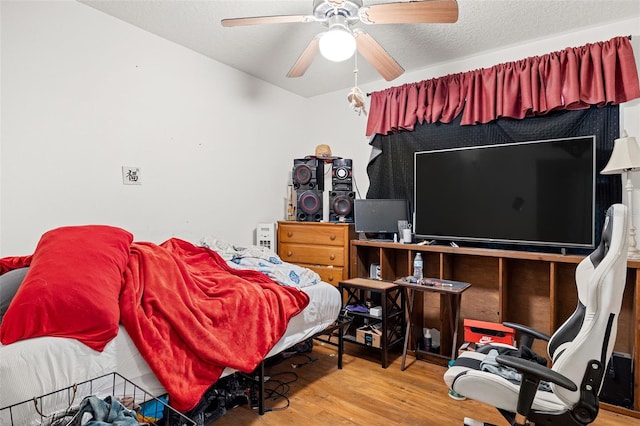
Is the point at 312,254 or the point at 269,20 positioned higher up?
the point at 269,20

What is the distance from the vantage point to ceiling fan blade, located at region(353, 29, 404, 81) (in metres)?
2.21

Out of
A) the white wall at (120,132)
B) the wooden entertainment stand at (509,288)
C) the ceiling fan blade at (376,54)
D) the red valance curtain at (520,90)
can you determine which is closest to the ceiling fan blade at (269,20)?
the ceiling fan blade at (376,54)

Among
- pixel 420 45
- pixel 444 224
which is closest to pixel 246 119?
pixel 420 45

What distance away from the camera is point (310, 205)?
375 centimetres

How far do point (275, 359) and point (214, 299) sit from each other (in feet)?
3.69

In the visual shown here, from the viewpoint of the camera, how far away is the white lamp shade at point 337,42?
1979mm

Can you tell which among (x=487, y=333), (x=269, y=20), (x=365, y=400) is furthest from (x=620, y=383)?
(x=269, y=20)

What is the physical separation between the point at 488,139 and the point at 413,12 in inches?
59.2

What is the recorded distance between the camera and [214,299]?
81.4 inches

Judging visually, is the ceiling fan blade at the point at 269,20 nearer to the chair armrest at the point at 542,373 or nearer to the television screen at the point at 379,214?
the television screen at the point at 379,214

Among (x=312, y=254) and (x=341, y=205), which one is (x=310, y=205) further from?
(x=312, y=254)

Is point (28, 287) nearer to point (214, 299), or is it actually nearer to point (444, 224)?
point (214, 299)

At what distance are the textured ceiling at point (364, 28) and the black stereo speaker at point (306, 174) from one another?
0.91 meters

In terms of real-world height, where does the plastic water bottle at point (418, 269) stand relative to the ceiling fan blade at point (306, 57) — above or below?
below
